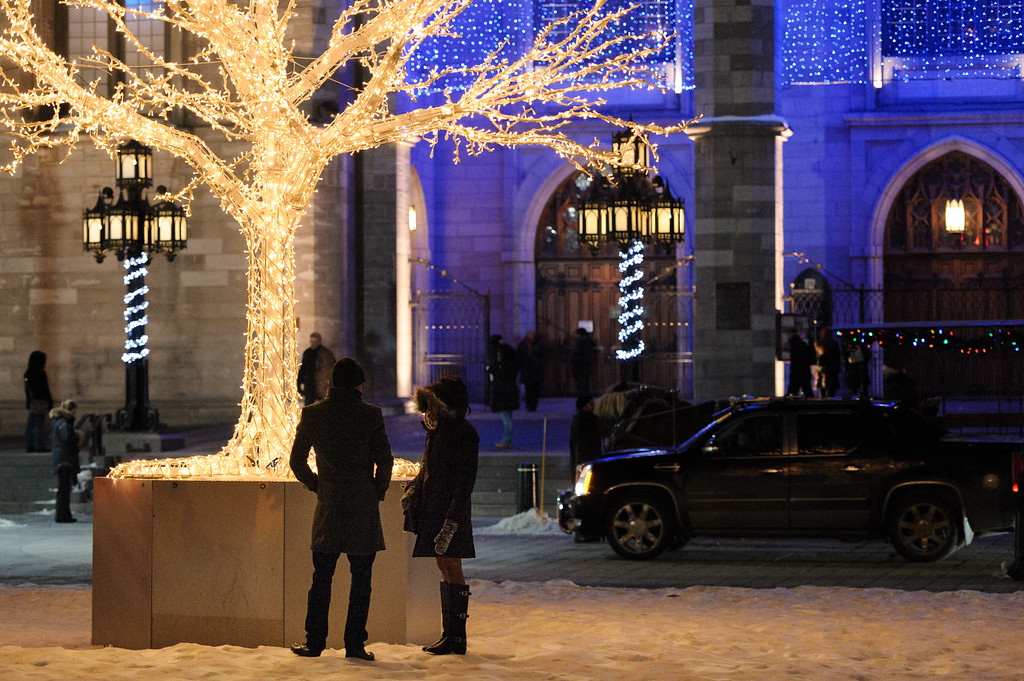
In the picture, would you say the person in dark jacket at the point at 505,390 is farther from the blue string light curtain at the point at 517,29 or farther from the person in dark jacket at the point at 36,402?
the blue string light curtain at the point at 517,29

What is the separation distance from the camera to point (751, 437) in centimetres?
1350

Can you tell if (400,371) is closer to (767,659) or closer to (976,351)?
(976,351)

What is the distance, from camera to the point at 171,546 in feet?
28.5

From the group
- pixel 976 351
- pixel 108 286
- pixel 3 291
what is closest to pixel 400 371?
pixel 108 286

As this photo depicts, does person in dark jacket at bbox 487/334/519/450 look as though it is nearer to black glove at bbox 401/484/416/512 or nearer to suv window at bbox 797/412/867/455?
suv window at bbox 797/412/867/455

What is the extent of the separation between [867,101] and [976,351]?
1218 cm

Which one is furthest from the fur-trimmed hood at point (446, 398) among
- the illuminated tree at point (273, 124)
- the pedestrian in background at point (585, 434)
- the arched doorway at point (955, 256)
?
the arched doorway at point (955, 256)

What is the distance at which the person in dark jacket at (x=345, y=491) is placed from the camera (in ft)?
25.5

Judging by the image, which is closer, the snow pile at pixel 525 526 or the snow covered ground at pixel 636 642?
the snow covered ground at pixel 636 642

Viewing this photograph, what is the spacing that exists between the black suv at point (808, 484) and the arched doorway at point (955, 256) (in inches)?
599

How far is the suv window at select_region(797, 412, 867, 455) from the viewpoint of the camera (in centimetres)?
1327

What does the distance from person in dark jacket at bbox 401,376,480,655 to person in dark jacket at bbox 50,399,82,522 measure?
9701 mm

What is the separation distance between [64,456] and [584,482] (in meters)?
7.25

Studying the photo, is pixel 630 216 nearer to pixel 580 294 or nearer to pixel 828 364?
pixel 828 364
